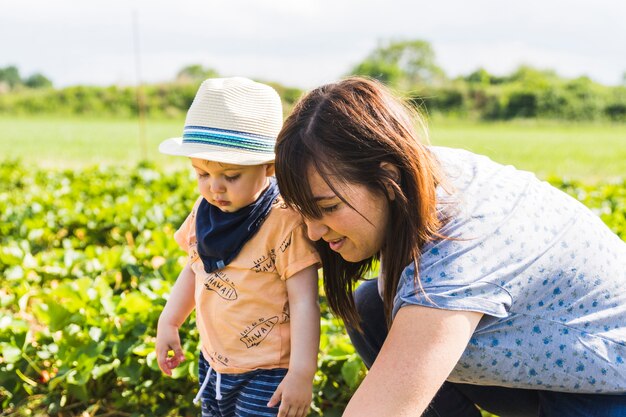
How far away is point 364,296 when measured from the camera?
2.19 meters

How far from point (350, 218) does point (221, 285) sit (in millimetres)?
558

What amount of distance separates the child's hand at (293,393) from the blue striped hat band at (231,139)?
1.88 feet

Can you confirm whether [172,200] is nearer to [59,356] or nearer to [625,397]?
[59,356]

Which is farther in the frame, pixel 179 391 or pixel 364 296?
pixel 179 391

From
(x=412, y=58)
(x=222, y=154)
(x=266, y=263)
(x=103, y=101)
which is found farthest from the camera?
(x=412, y=58)

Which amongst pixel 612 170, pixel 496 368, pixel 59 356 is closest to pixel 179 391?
pixel 59 356

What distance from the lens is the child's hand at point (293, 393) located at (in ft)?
5.76

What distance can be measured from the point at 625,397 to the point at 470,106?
135 ft

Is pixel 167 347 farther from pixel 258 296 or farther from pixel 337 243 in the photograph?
pixel 337 243

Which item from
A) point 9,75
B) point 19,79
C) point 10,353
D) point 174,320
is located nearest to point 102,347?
point 10,353

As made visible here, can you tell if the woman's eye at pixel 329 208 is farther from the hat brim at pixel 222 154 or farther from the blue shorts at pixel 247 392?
the blue shorts at pixel 247 392

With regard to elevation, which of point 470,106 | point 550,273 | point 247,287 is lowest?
point 470,106

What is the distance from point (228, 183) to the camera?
1.82 m

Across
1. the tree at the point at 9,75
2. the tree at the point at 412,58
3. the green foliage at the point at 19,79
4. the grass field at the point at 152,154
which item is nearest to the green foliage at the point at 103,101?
the grass field at the point at 152,154
